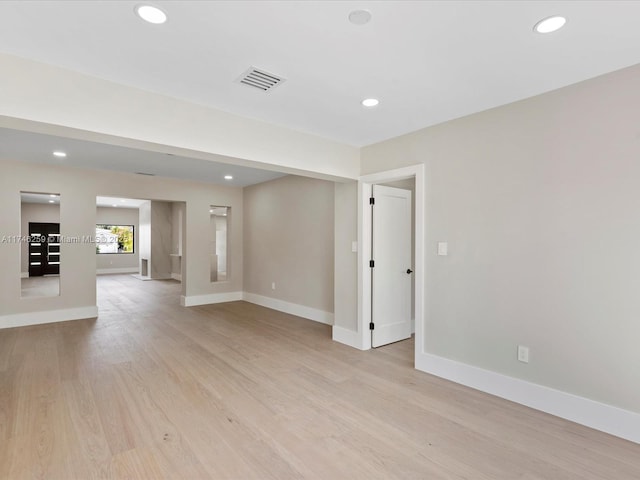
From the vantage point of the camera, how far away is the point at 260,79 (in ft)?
8.46

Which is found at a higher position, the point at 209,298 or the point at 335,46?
the point at 335,46

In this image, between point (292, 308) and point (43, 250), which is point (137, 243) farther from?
point (292, 308)

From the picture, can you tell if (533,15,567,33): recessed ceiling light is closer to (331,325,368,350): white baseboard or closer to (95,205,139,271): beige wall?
(331,325,368,350): white baseboard

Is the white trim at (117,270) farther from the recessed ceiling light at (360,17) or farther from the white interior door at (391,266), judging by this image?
the recessed ceiling light at (360,17)

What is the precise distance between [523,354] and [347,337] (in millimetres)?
2153

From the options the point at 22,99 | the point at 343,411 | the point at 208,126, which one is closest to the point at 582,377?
the point at 343,411

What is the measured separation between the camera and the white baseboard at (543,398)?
7.79 feet

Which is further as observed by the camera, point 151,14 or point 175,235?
point 175,235

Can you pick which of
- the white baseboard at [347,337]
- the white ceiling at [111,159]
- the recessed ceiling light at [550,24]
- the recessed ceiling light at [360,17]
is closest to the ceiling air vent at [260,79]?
the recessed ceiling light at [360,17]

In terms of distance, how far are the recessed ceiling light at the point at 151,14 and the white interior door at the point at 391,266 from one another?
300 centimetres

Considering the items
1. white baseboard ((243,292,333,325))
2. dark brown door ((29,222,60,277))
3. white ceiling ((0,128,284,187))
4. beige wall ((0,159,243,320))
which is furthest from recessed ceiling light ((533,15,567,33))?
dark brown door ((29,222,60,277))

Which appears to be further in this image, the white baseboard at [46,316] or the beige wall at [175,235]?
the beige wall at [175,235]

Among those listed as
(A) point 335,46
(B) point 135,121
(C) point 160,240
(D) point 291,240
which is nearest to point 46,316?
(D) point 291,240

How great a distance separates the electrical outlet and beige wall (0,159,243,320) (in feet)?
19.8
